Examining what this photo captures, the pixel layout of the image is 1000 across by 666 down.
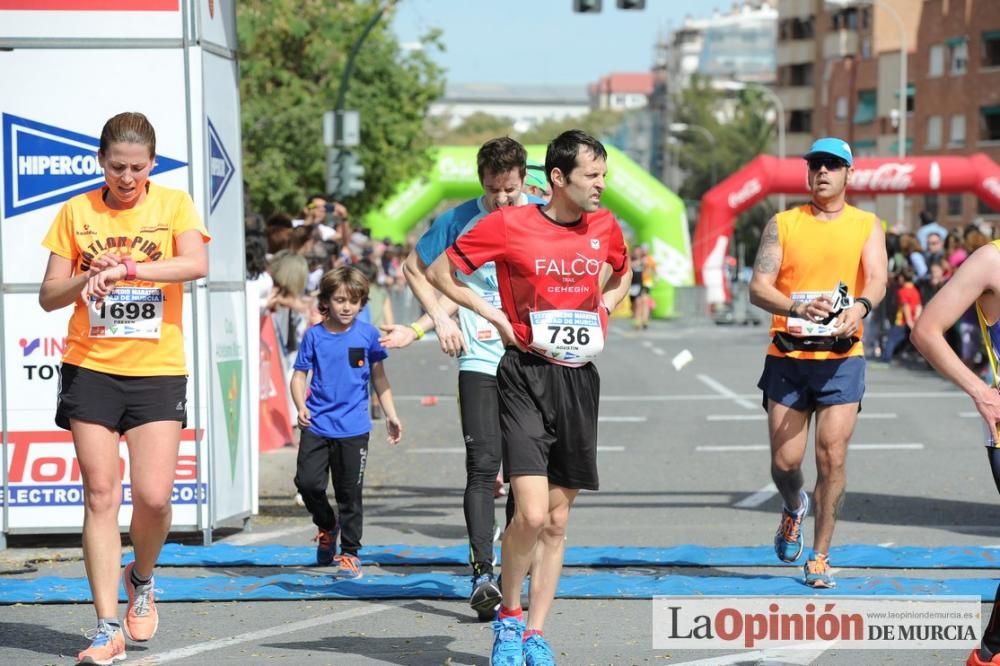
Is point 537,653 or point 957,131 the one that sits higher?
point 957,131

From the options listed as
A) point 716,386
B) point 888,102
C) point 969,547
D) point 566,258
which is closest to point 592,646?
point 566,258

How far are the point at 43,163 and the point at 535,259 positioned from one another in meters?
3.90

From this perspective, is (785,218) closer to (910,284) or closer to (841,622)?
(841,622)

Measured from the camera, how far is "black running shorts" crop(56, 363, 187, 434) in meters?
6.51

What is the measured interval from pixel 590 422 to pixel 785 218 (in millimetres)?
2163

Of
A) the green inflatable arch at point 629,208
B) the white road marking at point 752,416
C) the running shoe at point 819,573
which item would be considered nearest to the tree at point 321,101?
the green inflatable arch at point 629,208

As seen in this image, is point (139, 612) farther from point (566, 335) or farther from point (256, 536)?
point (256, 536)

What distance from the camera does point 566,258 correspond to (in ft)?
20.8

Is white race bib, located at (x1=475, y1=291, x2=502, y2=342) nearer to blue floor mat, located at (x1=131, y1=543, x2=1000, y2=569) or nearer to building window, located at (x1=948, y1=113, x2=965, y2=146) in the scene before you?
blue floor mat, located at (x1=131, y1=543, x2=1000, y2=569)

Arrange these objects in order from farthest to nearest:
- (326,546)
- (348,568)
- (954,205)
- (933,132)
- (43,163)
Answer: (933,132), (954,205), (43,163), (326,546), (348,568)

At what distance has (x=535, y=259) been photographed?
A: 6.33 meters

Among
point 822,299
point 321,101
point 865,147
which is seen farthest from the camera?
point 865,147

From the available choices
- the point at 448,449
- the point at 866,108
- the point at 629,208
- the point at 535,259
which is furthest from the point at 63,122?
the point at 866,108

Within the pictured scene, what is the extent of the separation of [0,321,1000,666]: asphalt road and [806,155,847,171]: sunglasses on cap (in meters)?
1.95
